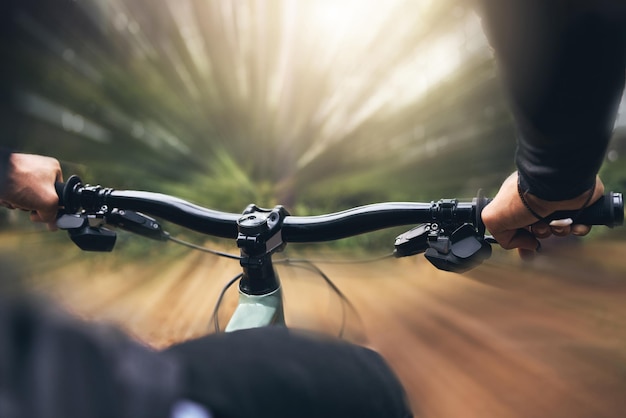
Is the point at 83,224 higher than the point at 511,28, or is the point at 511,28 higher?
the point at 511,28

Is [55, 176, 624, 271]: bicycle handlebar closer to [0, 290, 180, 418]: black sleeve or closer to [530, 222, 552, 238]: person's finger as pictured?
[530, 222, 552, 238]: person's finger

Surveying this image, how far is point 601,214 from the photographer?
51 cm

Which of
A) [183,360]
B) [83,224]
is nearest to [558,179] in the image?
[183,360]

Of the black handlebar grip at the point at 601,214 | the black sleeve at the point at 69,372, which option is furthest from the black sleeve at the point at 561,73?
the black sleeve at the point at 69,372

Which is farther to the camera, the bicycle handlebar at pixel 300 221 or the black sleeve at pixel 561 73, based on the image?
the bicycle handlebar at pixel 300 221

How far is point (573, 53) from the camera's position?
381 millimetres

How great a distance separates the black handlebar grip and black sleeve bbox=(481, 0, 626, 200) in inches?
2.6

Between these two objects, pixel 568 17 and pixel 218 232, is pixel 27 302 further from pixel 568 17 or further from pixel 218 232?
pixel 218 232

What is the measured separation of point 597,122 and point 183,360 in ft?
1.16

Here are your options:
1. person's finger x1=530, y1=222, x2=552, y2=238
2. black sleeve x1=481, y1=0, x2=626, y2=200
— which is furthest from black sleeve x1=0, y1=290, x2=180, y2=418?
person's finger x1=530, y1=222, x2=552, y2=238

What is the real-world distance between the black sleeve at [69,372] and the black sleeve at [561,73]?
33 centimetres

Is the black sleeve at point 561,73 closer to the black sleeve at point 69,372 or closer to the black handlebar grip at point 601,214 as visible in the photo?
the black handlebar grip at point 601,214

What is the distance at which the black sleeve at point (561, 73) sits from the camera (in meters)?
0.37

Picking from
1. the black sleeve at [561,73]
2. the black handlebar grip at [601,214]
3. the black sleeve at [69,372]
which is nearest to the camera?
the black sleeve at [69,372]
